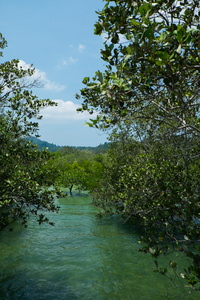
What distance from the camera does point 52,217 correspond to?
20.6 m

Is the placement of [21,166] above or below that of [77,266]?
above

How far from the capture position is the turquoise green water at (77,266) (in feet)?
27.2

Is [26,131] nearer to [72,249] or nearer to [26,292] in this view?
[26,292]

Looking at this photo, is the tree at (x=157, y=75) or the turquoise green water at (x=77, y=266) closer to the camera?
the tree at (x=157, y=75)

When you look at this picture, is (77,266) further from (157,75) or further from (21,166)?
(157,75)

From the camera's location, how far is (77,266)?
10.5 meters

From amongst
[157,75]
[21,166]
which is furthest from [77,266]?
[157,75]

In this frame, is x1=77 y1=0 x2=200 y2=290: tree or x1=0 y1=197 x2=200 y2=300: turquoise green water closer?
x1=77 y1=0 x2=200 y2=290: tree

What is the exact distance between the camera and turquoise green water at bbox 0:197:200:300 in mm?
8297

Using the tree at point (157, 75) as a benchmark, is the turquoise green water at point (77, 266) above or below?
below

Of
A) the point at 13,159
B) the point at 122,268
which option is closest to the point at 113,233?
the point at 122,268

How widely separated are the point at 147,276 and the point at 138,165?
510cm

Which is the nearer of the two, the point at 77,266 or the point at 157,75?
the point at 157,75

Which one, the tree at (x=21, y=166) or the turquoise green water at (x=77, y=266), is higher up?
the tree at (x=21, y=166)
